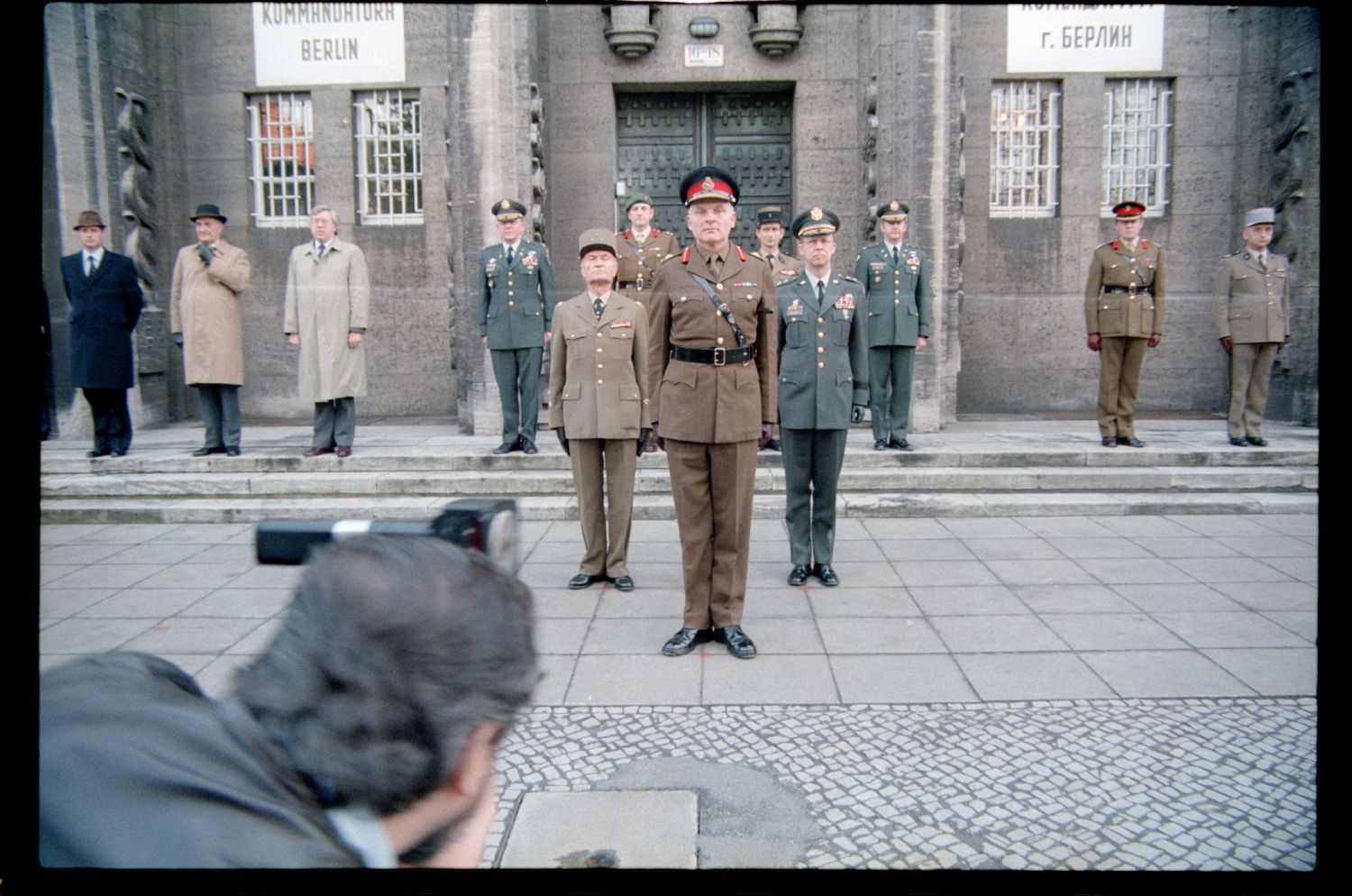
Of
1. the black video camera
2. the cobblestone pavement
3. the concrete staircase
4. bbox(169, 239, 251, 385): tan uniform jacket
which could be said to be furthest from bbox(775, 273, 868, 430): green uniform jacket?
bbox(169, 239, 251, 385): tan uniform jacket

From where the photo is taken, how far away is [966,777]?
11.2 ft

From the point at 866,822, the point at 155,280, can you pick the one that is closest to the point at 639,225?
the point at 155,280

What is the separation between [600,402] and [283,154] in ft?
24.5

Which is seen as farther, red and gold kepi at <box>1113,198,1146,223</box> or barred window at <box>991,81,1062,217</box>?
barred window at <box>991,81,1062,217</box>

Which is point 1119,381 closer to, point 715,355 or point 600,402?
point 600,402

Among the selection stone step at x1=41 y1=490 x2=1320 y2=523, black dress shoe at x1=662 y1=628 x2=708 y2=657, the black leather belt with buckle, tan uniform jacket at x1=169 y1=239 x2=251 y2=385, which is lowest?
black dress shoe at x1=662 y1=628 x2=708 y2=657

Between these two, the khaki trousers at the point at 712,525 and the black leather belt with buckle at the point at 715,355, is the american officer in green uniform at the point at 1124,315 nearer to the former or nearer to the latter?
the black leather belt with buckle at the point at 715,355

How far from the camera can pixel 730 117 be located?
11.2 meters

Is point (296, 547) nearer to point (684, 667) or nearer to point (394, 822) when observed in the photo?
point (394, 822)

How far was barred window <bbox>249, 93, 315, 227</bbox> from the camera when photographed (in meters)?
11.3

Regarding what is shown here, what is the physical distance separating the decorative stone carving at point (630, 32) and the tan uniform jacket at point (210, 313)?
15.1 ft

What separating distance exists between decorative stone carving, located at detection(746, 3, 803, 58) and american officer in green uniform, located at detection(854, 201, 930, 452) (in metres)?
2.88

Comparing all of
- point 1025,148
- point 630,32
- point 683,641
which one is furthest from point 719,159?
point 683,641

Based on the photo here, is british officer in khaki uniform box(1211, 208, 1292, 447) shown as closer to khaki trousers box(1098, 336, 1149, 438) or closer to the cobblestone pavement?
khaki trousers box(1098, 336, 1149, 438)
